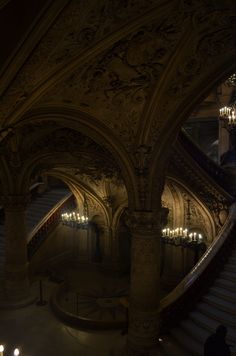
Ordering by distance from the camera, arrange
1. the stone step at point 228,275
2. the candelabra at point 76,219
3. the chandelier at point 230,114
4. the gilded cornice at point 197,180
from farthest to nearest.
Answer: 1. the candelabra at point 76,219
2. the chandelier at point 230,114
3. the gilded cornice at point 197,180
4. the stone step at point 228,275

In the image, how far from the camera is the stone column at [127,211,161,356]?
253 inches

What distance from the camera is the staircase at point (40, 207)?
14.1 m

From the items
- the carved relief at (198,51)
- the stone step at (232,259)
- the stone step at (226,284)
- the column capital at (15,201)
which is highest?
the carved relief at (198,51)

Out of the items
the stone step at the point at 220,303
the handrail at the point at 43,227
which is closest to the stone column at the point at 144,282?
the stone step at the point at 220,303

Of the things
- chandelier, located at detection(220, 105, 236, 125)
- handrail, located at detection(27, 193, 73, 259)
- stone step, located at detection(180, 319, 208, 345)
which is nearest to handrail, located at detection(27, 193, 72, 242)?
handrail, located at detection(27, 193, 73, 259)

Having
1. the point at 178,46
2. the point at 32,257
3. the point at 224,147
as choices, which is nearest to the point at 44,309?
the point at 32,257

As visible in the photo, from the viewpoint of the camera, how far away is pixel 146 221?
638 centimetres

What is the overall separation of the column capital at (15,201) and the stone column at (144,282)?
5.19 meters

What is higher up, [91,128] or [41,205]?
[91,128]

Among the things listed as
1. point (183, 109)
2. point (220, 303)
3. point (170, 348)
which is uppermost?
point (183, 109)

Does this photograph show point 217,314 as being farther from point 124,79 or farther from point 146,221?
point 124,79

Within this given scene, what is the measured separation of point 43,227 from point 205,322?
8.97m

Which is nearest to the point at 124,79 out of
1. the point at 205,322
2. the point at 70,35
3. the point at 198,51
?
the point at 198,51

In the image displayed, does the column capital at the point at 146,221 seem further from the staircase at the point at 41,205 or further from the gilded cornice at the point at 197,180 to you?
the staircase at the point at 41,205
